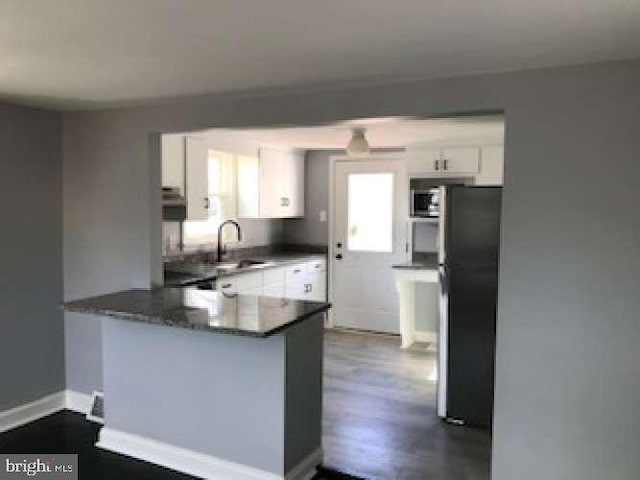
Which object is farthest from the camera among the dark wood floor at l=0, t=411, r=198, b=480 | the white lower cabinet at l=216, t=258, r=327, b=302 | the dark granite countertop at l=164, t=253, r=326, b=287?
the white lower cabinet at l=216, t=258, r=327, b=302

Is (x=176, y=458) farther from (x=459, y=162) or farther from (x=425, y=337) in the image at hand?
(x=459, y=162)

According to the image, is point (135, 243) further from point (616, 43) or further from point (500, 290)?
point (616, 43)

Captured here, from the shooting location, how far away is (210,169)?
540cm

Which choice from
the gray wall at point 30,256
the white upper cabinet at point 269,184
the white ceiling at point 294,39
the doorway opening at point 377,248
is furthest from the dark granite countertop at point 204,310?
the white upper cabinet at point 269,184

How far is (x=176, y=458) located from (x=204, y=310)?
943 millimetres

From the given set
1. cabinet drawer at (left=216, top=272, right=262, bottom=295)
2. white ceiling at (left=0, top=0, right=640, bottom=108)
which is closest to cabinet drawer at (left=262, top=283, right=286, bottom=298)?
cabinet drawer at (left=216, top=272, right=262, bottom=295)

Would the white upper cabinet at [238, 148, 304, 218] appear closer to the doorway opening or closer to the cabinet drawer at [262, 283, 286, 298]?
the doorway opening

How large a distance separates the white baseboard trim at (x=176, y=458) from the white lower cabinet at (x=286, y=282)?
4.88 ft

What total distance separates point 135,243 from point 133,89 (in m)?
1.08

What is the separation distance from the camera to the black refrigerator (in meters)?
3.65

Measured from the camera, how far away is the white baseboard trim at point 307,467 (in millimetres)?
2911

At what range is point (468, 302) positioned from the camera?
3719mm

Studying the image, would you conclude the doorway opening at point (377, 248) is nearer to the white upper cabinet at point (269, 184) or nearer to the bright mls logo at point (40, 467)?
the white upper cabinet at point (269, 184)

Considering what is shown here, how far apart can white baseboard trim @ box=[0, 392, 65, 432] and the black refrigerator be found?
2815 mm
